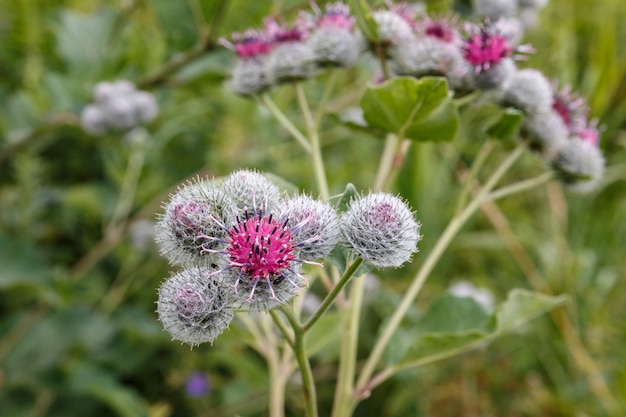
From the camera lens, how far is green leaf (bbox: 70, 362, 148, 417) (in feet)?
7.39

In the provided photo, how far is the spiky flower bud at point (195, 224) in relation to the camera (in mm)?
1139

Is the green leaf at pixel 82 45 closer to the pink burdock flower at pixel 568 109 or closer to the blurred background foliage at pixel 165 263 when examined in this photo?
the blurred background foliage at pixel 165 263

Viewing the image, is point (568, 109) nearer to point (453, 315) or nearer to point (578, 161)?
point (578, 161)

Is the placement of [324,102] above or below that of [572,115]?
above

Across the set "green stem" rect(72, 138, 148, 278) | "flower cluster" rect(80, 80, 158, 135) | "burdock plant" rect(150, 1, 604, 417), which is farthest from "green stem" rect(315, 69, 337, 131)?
"green stem" rect(72, 138, 148, 278)

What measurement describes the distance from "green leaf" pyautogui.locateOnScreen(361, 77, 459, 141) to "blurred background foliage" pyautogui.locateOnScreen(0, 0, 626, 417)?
64 cm

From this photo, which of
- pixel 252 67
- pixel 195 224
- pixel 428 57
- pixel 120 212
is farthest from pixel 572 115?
pixel 120 212

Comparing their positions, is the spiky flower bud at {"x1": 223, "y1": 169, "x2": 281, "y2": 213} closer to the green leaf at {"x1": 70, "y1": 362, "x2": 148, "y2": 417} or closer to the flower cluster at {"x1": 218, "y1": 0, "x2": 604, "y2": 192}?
the flower cluster at {"x1": 218, "y1": 0, "x2": 604, "y2": 192}

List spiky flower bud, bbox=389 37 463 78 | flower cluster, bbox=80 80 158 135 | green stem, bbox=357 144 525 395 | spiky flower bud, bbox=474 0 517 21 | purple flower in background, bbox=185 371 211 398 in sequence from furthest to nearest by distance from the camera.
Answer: purple flower in background, bbox=185 371 211 398
flower cluster, bbox=80 80 158 135
spiky flower bud, bbox=474 0 517 21
spiky flower bud, bbox=389 37 463 78
green stem, bbox=357 144 525 395

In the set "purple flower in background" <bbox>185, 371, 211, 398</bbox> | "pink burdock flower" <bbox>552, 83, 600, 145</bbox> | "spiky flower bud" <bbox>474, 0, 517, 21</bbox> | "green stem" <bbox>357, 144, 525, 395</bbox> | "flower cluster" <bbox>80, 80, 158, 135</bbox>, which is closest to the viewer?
"green stem" <bbox>357, 144, 525, 395</bbox>

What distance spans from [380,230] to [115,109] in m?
1.68

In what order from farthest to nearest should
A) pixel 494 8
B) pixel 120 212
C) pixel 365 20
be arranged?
pixel 120 212, pixel 494 8, pixel 365 20

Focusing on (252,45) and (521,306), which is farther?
(252,45)

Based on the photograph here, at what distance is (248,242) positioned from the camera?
1.08 m
